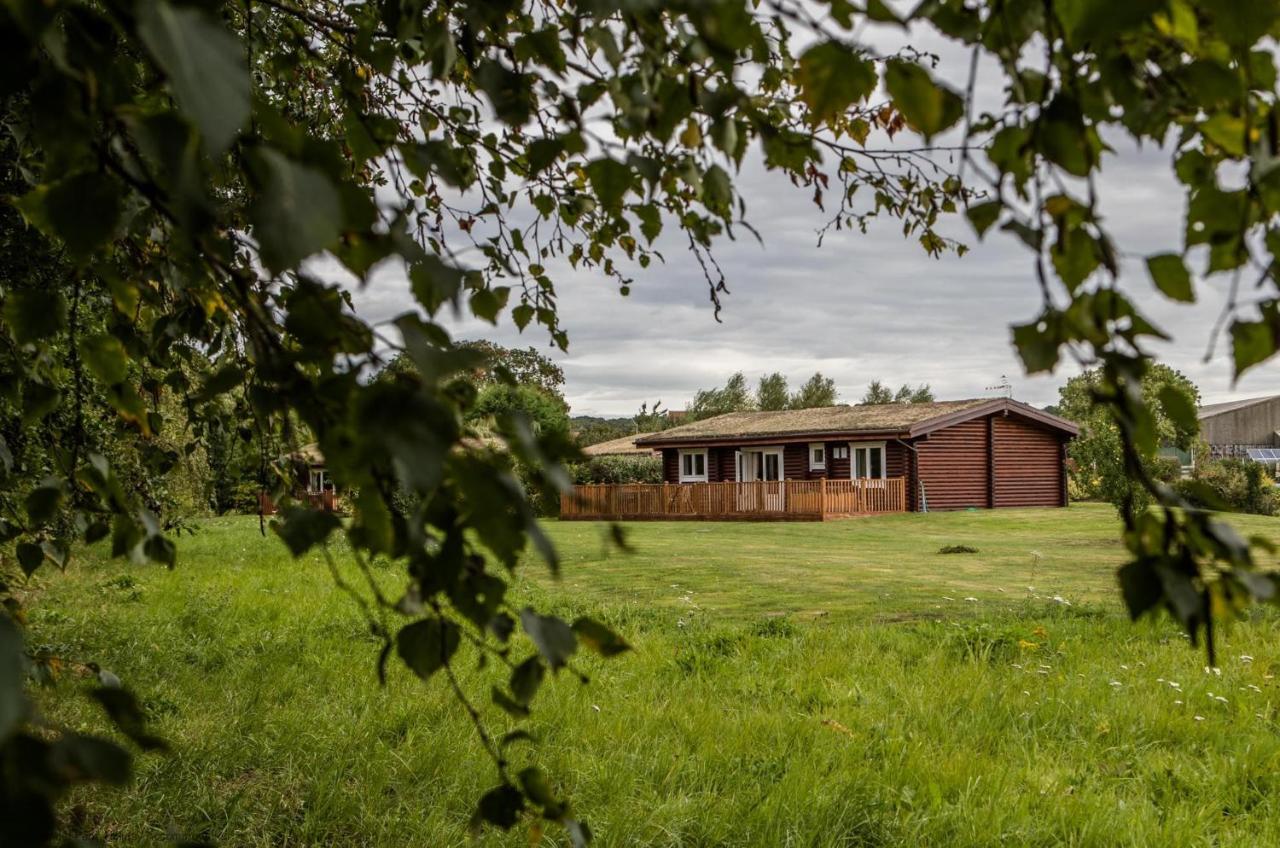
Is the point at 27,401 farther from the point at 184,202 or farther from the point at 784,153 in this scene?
the point at 784,153

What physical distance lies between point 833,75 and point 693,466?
31.6 metres

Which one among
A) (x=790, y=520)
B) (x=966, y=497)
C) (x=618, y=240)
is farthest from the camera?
(x=966, y=497)

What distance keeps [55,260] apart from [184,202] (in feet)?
8.87

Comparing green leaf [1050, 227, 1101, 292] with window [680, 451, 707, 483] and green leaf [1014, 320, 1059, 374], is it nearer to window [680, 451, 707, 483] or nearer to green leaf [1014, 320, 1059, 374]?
green leaf [1014, 320, 1059, 374]

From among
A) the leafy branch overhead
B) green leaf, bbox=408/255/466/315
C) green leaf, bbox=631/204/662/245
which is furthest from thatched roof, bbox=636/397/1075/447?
green leaf, bbox=408/255/466/315

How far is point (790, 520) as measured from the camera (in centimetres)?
2464

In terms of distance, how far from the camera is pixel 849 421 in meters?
28.5

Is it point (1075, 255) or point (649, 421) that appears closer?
point (1075, 255)

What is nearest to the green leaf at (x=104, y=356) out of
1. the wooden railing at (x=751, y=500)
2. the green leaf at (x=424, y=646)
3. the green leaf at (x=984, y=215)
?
the green leaf at (x=424, y=646)

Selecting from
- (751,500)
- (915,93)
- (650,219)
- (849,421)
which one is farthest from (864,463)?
(915,93)

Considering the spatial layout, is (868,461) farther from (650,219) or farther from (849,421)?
(650,219)

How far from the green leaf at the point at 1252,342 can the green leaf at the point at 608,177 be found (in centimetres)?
70

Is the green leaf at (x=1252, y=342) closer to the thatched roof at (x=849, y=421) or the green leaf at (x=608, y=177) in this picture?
the green leaf at (x=608, y=177)

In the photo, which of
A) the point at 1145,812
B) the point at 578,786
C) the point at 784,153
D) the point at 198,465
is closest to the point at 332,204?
the point at 784,153
